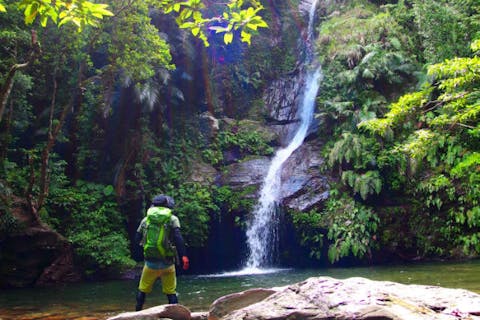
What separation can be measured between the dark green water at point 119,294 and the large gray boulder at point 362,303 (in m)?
2.67

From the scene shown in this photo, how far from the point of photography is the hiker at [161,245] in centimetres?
527

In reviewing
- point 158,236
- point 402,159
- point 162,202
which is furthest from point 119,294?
point 402,159

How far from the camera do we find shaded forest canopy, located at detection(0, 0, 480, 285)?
11.8 meters

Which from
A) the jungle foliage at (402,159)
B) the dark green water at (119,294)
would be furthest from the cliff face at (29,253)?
the jungle foliage at (402,159)

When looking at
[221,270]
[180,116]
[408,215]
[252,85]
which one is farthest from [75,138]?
[408,215]

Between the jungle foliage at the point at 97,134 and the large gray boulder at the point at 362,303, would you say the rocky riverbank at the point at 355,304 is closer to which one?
the large gray boulder at the point at 362,303

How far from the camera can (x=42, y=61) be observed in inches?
559

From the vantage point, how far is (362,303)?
3541 mm

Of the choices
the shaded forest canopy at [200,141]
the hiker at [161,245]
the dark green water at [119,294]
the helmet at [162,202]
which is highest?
the shaded forest canopy at [200,141]

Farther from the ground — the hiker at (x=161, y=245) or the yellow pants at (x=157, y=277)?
the hiker at (x=161, y=245)

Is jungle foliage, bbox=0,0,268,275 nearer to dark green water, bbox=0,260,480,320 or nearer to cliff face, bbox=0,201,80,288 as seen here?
cliff face, bbox=0,201,80,288

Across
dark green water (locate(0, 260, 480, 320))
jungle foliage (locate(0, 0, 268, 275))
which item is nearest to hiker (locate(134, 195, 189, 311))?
dark green water (locate(0, 260, 480, 320))

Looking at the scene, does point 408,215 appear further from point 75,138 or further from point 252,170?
point 75,138

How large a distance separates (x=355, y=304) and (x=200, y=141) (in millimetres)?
14266
